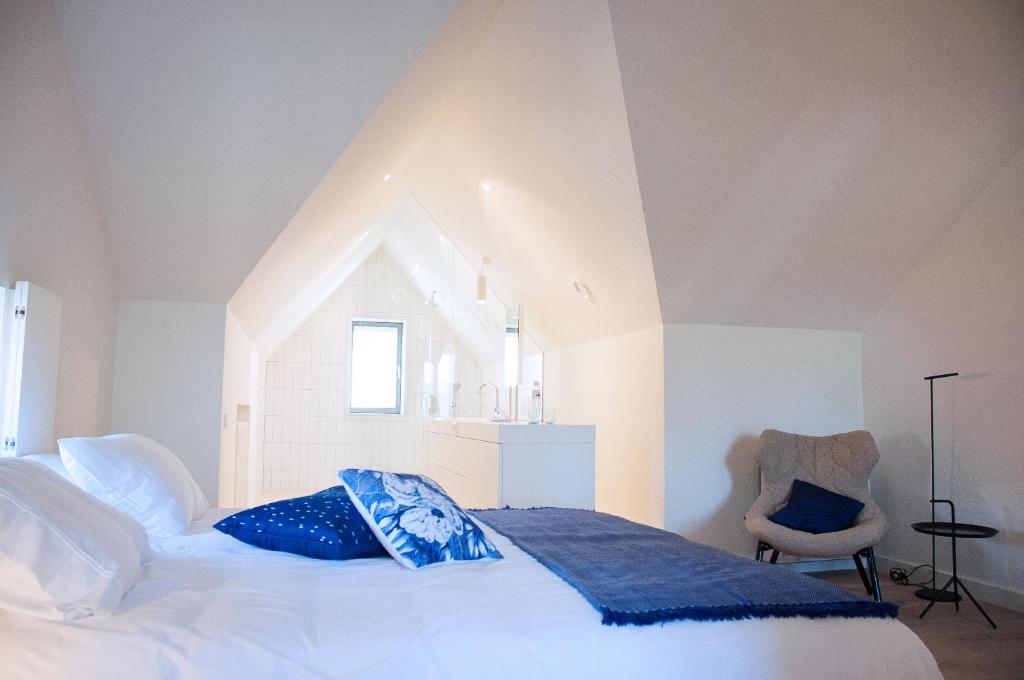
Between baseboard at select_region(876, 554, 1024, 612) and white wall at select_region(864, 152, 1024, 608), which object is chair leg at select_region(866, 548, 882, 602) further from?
white wall at select_region(864, 152, 1024, 608)

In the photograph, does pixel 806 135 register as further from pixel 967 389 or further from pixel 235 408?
pixel 235 408

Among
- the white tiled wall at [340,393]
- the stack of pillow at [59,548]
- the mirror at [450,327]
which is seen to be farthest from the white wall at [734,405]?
the white tiled wall at [340,393]

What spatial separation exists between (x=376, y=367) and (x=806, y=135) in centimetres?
578

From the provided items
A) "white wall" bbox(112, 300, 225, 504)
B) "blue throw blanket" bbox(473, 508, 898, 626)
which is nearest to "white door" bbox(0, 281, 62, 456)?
"white wall" bbox(112, 300, 225, 504)

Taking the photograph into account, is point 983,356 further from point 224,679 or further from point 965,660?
point 224,679

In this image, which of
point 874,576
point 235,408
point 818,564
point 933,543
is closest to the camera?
point 874,576

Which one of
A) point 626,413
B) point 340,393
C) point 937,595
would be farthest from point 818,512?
point 340,393

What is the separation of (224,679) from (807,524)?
3417mm

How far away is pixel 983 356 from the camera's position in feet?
13.0

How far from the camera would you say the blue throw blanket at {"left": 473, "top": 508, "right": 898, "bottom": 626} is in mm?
1597

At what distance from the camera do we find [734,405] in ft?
15.5

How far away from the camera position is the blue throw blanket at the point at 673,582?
62.9 inches

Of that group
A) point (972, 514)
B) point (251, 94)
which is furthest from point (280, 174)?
point (972, 514)

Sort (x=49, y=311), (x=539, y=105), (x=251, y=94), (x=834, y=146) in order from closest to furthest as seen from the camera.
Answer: (x=49, y=311) → (x=251, y=94) → (x=834, y=146) → (x=539, y=105)
